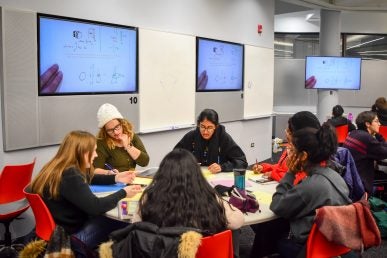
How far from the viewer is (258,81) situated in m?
7.46

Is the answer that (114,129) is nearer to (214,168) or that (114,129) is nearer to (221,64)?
(214,168)

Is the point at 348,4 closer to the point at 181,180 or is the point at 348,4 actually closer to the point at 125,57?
the point at 125,57

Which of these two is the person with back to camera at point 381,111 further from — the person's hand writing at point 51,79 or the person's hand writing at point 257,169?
the person's hand writing at point 51,79

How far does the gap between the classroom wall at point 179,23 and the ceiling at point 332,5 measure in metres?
0.98

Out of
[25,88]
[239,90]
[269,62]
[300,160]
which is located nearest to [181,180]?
[300,160]

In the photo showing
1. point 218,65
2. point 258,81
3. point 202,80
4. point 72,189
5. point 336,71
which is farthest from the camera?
point 336,71

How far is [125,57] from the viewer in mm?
4555

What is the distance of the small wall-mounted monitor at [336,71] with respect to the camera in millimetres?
8938

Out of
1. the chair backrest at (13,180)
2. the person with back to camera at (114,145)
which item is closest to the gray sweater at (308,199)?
the person with back to camera at (114,145)

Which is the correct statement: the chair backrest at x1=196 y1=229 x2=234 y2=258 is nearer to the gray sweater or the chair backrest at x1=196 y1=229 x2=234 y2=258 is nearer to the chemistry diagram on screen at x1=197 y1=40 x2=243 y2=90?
the gray sweater

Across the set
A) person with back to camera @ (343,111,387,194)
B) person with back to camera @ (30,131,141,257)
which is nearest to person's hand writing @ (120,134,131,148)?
person with back to camera @ (30,131,141,257)

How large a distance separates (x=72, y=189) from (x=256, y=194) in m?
1.22

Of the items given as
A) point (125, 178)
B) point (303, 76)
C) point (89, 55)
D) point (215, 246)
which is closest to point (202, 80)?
point (89, 55)

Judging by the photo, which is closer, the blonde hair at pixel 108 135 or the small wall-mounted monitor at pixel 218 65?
the blonde hair at pixel 108 135
